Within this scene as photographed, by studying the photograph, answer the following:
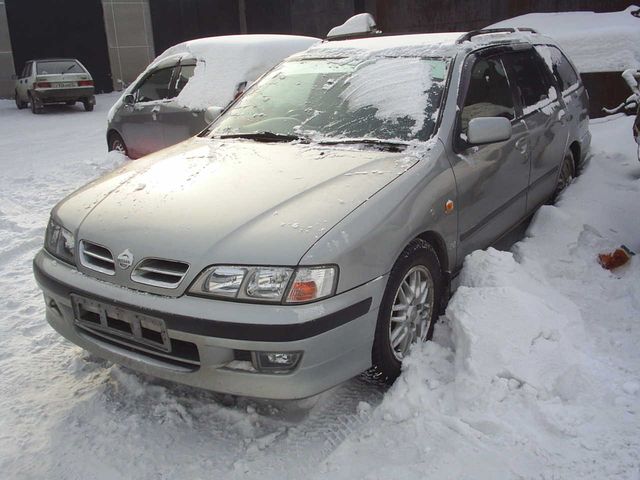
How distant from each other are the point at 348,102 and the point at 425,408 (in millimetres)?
1886

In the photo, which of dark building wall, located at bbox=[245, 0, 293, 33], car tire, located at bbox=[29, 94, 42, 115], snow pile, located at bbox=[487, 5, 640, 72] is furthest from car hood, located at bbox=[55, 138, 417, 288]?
dark building wall, located at bbox=[245, 0, 293, 33]

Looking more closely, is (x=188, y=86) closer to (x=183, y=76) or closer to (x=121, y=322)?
(x=183, y=76)

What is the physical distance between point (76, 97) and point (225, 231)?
612 inches

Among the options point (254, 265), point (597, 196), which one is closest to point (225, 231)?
point (254, 265)

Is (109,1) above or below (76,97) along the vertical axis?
above

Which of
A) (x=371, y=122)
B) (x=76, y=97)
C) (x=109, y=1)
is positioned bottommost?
(x=76, y=97)

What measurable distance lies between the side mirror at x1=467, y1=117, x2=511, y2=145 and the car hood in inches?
15.6

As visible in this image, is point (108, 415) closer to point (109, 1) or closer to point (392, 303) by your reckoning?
point (392, 303)

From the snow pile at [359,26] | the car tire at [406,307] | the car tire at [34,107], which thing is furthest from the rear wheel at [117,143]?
the car tire at [34,107]

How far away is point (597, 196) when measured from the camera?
4.68 m

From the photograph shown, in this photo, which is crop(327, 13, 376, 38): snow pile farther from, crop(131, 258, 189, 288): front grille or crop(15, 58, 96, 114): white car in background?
crop(15, 58, 96, 114): white car in background

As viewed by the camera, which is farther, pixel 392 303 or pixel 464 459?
pixel 392 303

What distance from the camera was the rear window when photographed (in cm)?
1625

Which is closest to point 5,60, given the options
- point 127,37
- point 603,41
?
point 127,37
